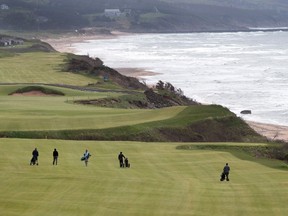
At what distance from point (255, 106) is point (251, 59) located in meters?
77.1

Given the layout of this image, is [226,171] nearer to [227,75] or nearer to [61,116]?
[61,116]

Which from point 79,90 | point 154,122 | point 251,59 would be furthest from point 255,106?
point 251,59

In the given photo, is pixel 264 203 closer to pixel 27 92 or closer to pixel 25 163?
pixel 25 163

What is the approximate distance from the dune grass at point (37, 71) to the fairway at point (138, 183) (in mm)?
46268

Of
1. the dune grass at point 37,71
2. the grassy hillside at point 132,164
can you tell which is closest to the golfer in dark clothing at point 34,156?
the grassy hillside at point 132,164

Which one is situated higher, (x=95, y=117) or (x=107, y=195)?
(x=95, y=117)

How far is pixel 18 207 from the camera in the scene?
25641 millimetres

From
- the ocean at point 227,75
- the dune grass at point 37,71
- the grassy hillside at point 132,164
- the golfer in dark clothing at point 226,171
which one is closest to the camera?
the grassy hillside at point 132,164

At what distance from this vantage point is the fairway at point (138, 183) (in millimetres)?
26016

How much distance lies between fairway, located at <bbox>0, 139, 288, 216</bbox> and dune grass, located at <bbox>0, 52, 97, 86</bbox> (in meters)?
46.3

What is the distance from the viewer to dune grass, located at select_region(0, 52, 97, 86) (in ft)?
285

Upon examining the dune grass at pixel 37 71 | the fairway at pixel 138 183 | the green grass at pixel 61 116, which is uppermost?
the dune grass at pixel 37 71

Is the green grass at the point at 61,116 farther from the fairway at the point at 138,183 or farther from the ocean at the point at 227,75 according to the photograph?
the ocean at the point at 227,75

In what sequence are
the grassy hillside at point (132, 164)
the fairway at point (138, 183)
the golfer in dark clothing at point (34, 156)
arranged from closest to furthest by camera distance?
1. the fairway at point (138, 183)
2. the grassy hillside at point (132, 164)
3. the golfer in dark clothing at point (34, 156)
